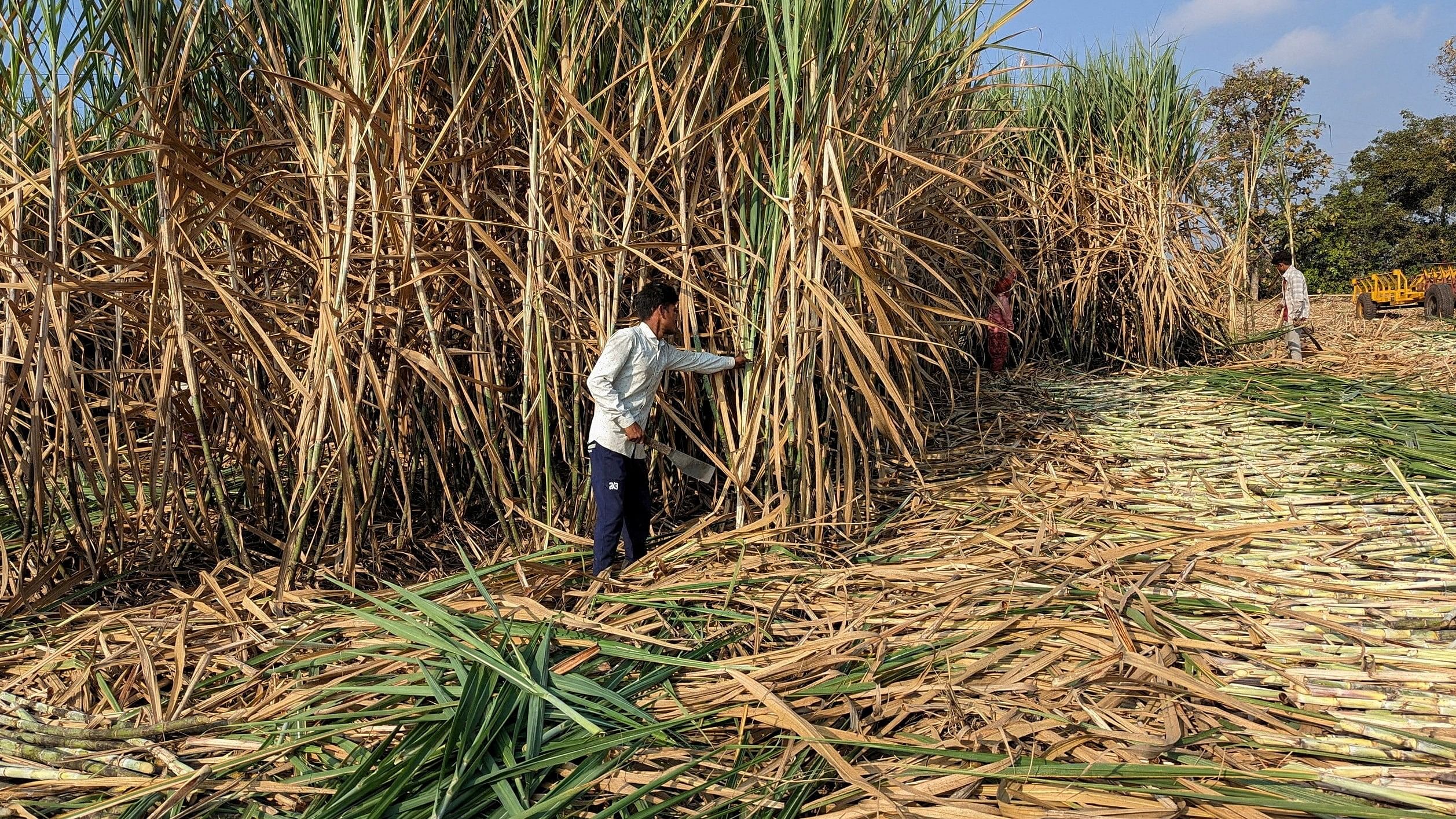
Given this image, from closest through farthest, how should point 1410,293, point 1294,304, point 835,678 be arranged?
point 835,678 → point 1294,304 → point 1410,293

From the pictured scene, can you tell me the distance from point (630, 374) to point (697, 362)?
222 millimetres

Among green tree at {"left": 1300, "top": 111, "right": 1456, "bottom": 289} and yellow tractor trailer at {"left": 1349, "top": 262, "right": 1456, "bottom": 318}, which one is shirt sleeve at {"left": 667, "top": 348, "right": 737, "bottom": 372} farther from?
green tree at {"left": 1300, "top": 111, "right": 1456, "bottom": 289}

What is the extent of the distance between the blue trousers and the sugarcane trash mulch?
0.34 feet

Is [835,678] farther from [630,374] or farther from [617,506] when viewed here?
[630,374]

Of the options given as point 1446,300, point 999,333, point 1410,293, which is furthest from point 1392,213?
point 999,333

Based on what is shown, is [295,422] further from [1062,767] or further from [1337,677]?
[1337,677]

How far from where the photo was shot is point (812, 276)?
2.77 meters

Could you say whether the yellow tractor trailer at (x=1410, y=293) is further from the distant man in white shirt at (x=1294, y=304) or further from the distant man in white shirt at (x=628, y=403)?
the distant man in white shirt at (x=628, y=403)

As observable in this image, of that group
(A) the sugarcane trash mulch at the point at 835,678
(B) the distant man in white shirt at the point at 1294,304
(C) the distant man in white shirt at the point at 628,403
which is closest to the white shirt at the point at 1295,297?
(B) the distant man in white shirt at the point at 1294,304

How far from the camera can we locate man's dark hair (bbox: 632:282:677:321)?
2.84m

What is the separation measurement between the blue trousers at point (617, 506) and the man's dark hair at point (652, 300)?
0.47 metres

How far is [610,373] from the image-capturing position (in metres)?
2.76

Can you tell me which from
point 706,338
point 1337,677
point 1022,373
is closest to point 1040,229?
point 1022,373

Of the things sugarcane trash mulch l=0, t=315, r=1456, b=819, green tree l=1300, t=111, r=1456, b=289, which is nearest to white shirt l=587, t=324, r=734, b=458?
sugarcane trash mulch l=0, t=315, r=1456, b=819
